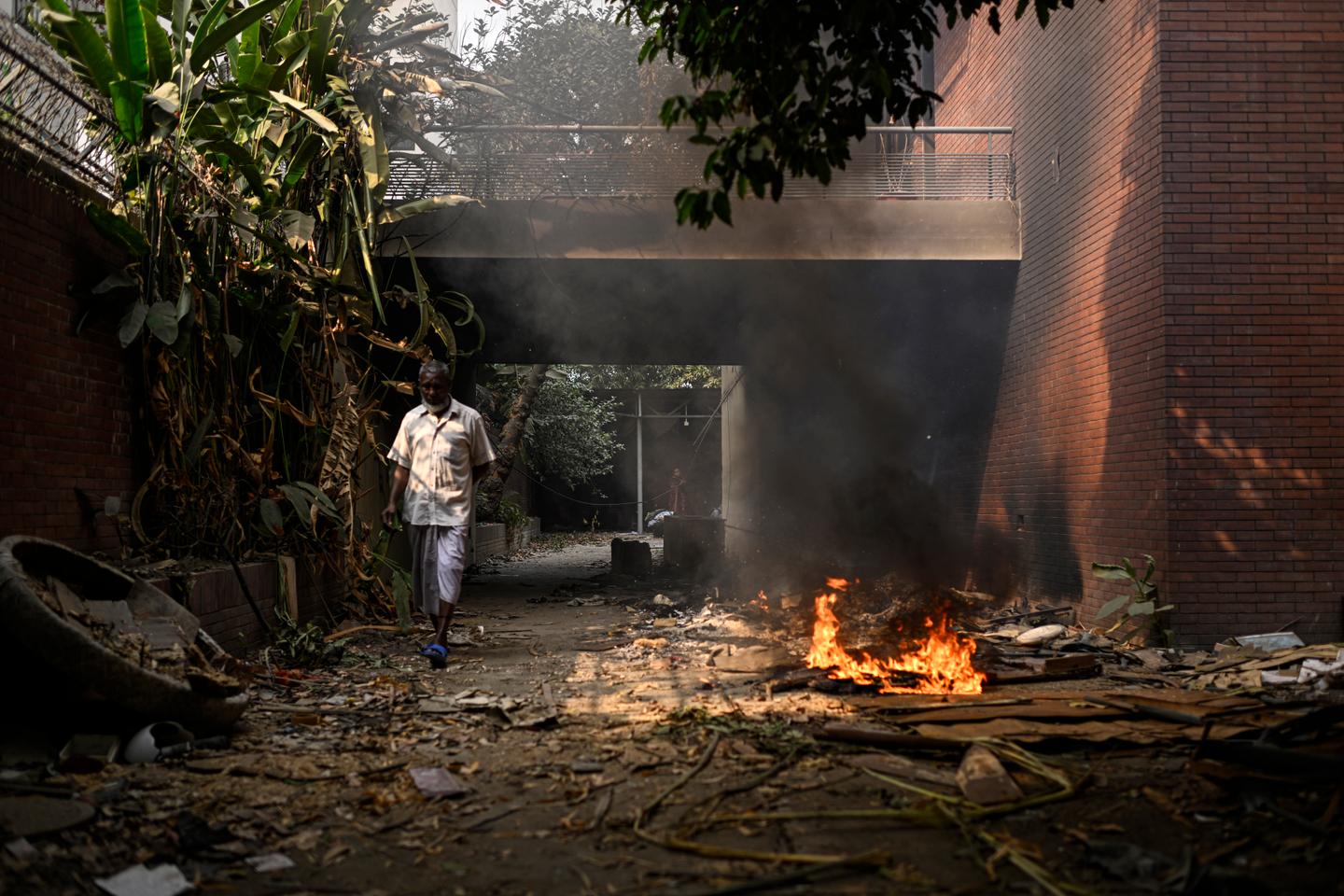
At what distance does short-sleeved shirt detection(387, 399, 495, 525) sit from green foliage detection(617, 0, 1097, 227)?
12.1ft

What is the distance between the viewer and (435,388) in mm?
7227

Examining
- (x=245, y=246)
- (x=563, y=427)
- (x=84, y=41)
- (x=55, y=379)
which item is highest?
(x=84, y=41)

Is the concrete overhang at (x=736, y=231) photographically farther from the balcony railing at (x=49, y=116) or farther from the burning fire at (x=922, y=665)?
the burning fire at (x=922, y=665)

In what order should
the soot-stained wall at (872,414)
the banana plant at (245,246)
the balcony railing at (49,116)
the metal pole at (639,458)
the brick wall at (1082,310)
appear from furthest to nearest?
the metal pole at (639,458) → the soot-stained wall at (872,414) → the brick wall at (1082,310) → the banana plant at (245,246) → the balcony railing at (49,116)

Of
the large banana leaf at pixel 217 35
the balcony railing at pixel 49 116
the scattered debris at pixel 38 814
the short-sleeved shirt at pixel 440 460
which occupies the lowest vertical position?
the scattered debris at pixel 38 814

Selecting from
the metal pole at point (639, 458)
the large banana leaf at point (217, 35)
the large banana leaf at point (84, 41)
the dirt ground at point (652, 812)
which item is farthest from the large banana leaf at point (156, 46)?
the metal pole at point (639, 458)

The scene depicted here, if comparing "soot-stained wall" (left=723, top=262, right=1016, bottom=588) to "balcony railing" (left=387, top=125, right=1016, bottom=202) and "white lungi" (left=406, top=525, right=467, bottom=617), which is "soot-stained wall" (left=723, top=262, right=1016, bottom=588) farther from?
"white lungi" (left=406, top=525, right=467, bottom=617)

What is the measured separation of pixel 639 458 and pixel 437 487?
21928 mm

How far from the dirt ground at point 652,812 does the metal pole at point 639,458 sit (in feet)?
77.4

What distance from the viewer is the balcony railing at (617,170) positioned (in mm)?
10164

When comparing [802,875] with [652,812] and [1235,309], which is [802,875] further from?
[1235,309]

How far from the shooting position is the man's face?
23.7ft

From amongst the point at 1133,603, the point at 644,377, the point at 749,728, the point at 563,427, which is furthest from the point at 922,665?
the point at 644,377

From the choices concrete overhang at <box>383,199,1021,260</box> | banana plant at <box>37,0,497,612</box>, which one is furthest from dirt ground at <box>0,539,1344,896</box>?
concrete overhang at <box>383,199,1021,260</box>
